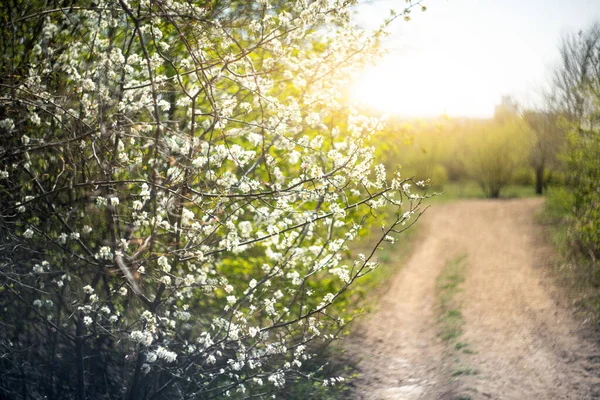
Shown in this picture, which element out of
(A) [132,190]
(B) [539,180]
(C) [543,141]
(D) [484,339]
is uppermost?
(C) [543,141]

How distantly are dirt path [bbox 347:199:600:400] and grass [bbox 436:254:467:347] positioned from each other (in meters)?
0.09

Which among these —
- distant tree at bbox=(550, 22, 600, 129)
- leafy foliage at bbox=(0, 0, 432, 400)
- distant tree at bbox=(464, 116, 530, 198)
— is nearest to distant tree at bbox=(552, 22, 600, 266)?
distant tree at bbox=(550, 22, 600, 129)

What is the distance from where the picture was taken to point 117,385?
15.6 feet

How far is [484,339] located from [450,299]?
209cm

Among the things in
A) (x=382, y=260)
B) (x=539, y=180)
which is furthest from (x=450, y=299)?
(x=539, y=180)

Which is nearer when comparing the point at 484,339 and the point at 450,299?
the point at 484,339

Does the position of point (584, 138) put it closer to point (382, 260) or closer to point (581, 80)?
point (581, 80)

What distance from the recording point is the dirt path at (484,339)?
541 cm

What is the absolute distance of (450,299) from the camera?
8820 millimetres

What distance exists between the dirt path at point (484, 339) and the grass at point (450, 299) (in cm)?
9

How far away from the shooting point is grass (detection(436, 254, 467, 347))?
7395 mm

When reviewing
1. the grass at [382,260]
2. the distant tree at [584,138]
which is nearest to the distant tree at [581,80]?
the distant tree at [584,138]

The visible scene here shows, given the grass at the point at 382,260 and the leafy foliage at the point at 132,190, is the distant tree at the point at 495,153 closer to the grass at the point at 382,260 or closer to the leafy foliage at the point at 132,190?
the grass at the point at 382,260

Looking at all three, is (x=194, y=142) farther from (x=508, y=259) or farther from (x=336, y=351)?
(x=508, y=259)
